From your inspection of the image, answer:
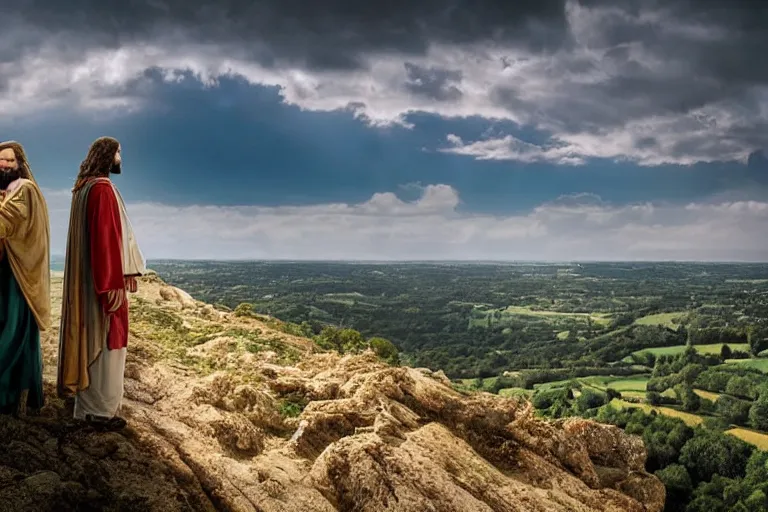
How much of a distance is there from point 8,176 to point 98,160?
3.31 ft

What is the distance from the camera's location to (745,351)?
1603 inches

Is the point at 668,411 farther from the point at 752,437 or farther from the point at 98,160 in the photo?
the point at 98,160

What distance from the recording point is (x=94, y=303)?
6.20 metres

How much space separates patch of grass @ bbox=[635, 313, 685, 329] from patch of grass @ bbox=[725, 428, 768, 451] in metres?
19.9

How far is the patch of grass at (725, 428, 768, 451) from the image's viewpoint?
2498 centimetres

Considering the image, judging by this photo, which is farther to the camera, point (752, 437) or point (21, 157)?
point (752, 437)

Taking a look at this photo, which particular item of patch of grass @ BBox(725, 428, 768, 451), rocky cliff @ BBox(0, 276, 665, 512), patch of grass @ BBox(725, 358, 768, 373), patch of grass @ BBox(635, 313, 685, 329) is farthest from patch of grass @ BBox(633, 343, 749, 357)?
rocky cliff @ BBox(0, 276, 665, 512)

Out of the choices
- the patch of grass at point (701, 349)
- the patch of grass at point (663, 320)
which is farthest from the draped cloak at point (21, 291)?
the patch of grass at point (663, 320)

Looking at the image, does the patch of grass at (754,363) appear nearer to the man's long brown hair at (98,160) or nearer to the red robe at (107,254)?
the red robe at (107,254)

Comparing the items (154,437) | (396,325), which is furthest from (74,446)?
(396,325)

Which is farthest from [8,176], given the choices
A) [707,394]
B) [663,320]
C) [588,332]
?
[663,320]

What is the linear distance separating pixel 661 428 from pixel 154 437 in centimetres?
2347

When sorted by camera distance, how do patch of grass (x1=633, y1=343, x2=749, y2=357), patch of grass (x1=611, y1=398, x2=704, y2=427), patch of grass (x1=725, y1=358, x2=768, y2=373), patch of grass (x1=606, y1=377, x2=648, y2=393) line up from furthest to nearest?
patch of grass (x1=633, y1=343, x2=749, y2=357) → patch of grass (x1=725, y1=358, x2=768, y2=373) → patch of grass (x1=606, y1=377, x2=648, y2=393) → patch of grass (x1=611, y1=398, x2=704, y2=427)

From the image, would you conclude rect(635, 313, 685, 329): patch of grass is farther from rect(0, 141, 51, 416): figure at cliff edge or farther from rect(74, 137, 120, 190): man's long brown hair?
rect(0, 141, 51, 416): figure at cliff edge
